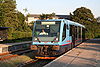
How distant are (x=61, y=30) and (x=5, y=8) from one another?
37430 mm

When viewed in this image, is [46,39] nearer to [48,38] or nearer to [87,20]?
[48,38]

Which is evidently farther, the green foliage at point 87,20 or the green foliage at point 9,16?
the green foliage at point 87,20

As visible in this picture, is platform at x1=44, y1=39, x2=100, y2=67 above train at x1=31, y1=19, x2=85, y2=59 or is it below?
below

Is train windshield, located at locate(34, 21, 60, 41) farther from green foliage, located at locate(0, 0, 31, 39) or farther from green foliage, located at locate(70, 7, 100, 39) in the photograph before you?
green foliage, located at locate(70, 7, 100, 39)

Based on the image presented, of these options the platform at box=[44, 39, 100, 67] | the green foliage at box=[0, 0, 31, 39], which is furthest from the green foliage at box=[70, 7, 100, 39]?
the platform at box=[44, 39, 100, 67]

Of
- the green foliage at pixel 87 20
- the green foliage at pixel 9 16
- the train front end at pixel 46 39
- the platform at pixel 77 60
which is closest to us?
the platform at pixel 77 60

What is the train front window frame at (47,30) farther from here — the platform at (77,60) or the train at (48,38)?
the platform at (77,60)

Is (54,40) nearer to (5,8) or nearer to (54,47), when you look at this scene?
(54,47)

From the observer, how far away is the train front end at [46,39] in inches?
518

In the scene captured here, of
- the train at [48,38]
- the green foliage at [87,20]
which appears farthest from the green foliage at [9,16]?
the train at [48,38]

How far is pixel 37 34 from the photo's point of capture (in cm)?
1387

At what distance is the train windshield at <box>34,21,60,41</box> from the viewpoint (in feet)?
44.2

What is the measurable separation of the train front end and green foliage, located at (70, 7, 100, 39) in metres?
44.2

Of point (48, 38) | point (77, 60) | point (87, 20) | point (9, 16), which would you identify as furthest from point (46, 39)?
point (87, 20)
